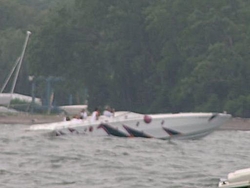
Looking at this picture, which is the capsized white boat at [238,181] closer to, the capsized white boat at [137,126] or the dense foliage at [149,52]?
the capsized white boat at [137,126]

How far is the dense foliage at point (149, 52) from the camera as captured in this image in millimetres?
75500

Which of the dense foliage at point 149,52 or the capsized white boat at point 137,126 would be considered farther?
the dense foliage at point 149,52

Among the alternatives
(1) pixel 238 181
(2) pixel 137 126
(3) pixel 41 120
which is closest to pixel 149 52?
(3) pixel 41 120

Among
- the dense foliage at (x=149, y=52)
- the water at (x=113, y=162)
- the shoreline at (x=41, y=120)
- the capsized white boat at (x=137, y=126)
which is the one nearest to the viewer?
the water at (x=113, y=162)

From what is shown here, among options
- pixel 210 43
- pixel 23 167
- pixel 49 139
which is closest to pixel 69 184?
pixel 23 167

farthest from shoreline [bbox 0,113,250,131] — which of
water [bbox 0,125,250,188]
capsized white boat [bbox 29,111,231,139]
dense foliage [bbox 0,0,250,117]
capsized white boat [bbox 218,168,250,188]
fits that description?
capsized white boat [bbox 218,168,250,188]

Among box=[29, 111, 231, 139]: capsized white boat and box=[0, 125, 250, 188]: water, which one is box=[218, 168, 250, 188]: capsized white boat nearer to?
box=[0, 125, 250, 188]: water

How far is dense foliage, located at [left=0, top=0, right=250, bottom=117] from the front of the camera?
248 feet

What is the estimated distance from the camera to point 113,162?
1118 inches

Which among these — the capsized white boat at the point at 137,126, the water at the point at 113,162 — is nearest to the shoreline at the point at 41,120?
the capsized white boat at the point at 137,126

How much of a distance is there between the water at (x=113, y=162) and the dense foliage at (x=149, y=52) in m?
34.9

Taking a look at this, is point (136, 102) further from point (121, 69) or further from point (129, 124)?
point (129, 124)

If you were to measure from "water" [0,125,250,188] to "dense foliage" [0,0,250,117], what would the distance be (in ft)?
115

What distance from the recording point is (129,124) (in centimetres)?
4034
